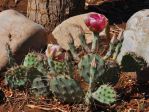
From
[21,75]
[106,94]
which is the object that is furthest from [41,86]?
[106,94]

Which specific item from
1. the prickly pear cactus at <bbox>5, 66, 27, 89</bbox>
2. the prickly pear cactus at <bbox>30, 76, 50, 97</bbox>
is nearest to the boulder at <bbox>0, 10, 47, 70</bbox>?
the prickly pear cactus at <bbox>5, 66, 27, 89</bbox>

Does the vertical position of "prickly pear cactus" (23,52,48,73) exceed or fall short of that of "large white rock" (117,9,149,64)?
it falls short

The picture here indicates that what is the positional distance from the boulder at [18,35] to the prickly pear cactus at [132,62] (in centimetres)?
107

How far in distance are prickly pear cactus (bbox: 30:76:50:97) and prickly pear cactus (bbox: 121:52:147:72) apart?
0.62 metres

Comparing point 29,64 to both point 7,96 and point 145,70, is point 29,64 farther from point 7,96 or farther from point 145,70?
point 145,70

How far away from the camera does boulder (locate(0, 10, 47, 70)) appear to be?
14.8ft

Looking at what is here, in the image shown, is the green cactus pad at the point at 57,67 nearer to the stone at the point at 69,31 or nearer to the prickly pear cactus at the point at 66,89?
the prickly pear cactus at the point at 66,89

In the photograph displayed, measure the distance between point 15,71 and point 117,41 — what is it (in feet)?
2.69

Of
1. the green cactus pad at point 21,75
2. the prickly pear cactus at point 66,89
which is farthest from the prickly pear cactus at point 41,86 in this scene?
the prickly pear cactus at point 66,89

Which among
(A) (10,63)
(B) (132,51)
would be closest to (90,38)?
(B) (132,51)

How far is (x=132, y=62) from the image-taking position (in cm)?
389

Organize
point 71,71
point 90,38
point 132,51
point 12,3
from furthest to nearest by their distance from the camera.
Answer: point 12,3, point 90,38, point 132,51, point 71,71

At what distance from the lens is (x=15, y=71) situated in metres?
3.84

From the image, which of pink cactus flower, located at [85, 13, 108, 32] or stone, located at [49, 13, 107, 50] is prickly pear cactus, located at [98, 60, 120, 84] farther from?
Answer: stone, located at [49, 13, 107, 50]
